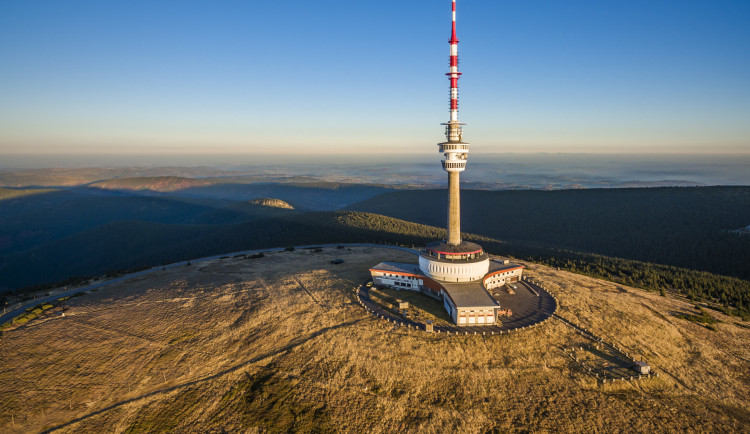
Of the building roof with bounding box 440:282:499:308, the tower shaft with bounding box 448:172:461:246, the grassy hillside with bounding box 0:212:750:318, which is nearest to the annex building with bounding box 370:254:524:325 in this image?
the building roof with bounding box 440:282:499:308

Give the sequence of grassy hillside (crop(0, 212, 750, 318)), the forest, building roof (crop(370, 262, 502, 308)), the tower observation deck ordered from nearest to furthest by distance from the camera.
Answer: building roof (crop(370, 262, 502, 308)) < the tower observation deck < grassy hillside (crop(0, 212, 750, 318)) < the forest

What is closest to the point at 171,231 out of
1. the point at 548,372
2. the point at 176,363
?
the point at 176,363

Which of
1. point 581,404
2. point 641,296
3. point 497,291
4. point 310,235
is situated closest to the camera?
point 581,404

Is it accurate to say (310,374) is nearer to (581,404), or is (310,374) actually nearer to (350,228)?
(581,404)

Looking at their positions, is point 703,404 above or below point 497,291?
below

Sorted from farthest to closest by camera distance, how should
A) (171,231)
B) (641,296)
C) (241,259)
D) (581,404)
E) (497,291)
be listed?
(171,231) → (241,259) → (641,296) → (497,291) → (581,404)

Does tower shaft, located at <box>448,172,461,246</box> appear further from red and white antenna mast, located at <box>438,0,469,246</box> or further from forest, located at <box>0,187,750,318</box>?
forest, located at <box>0,187,750,318</box>

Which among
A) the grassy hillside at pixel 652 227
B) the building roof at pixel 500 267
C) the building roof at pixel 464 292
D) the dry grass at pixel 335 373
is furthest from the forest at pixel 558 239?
the building roof at pixel 464 292

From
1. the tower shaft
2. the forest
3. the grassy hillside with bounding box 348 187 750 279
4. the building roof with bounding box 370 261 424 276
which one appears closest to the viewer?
the tower shaft
